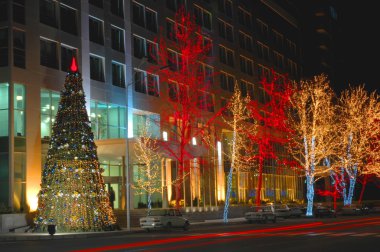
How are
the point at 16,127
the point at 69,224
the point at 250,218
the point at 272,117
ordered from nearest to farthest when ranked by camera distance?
1. the point at 69,224
2. the point at 16,127
3. the point at 250,218
4. the point at 272,117

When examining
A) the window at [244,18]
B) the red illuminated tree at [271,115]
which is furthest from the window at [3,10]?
the window at [244,18]

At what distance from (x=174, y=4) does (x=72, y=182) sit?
3246cm

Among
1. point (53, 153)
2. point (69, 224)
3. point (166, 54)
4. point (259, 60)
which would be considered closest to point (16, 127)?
point (53, 153)

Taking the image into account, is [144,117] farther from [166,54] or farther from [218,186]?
[218,186]

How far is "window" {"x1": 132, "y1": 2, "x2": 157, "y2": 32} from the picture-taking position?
57.7 metres

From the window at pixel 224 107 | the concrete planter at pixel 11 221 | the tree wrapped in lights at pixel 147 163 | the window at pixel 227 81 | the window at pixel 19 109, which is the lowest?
the concrete planter at pixel 11 221

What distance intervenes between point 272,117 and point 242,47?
9.88 meters

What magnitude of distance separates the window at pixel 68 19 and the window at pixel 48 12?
81 centimetres

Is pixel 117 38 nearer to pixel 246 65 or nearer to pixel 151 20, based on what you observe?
pixel 151 20

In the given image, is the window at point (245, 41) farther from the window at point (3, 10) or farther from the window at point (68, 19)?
the window at point (3, 10)

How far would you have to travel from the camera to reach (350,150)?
67562 mm

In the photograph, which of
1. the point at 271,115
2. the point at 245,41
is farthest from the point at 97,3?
the point at 245,41

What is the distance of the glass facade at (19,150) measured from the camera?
41281 millimetres

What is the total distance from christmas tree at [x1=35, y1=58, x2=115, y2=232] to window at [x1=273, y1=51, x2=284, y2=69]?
56.4 meters
